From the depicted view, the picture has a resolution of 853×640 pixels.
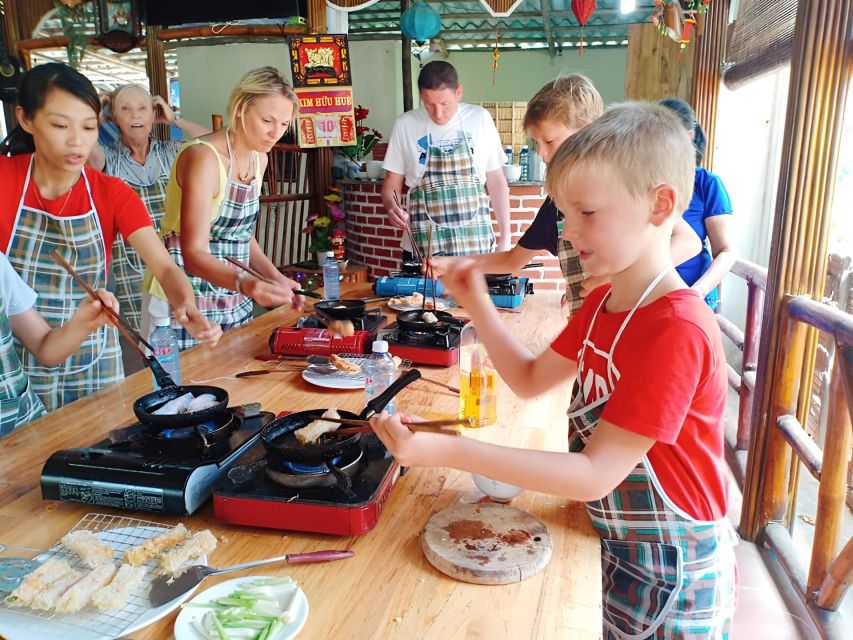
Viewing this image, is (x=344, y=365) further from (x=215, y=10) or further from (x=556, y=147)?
(x=215, y=10)

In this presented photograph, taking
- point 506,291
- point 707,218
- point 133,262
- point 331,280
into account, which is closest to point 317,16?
point 133,262

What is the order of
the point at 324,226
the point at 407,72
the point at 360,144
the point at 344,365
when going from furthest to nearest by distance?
the point at 407,72
the point at 360,144
the point at 324,226
the point at 344,365

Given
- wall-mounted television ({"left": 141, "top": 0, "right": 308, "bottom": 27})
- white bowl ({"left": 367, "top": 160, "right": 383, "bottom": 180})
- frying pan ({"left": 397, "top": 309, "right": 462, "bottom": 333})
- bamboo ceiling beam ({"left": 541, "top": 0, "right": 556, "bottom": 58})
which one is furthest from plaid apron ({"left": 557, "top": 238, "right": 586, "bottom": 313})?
bamboo ceiling beam ({"left": 541, "top": 0, "right": 556, "bottom": 58})

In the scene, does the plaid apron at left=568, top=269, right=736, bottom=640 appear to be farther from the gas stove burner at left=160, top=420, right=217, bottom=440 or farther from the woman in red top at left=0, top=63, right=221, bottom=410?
the woman in red top at left=0, top=63, right=221, bottom=410

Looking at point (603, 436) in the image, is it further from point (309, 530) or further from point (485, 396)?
point (485, 396)

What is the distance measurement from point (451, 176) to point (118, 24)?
4430 millimetres

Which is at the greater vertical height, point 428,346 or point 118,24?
point 118,24

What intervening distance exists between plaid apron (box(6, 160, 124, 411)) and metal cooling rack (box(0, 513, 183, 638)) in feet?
3.90

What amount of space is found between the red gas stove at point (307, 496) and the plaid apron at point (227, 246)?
4.66 feet

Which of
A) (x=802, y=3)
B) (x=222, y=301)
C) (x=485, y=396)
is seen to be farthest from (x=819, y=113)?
(x=222, y=301)

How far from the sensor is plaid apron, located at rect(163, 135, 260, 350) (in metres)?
2.49

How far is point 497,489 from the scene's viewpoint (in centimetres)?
128

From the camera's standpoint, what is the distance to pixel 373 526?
1.19 m

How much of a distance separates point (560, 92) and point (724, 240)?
42.5 inches
